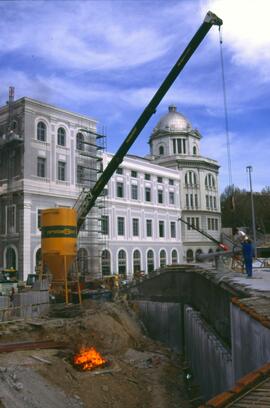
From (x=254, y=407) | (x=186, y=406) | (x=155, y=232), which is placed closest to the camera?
(x=254, y=407)

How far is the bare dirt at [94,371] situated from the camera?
12398 millimetres

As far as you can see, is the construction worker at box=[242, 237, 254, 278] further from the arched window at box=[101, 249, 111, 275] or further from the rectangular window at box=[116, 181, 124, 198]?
the rectangular window at box=[116, 181, 124, 198]

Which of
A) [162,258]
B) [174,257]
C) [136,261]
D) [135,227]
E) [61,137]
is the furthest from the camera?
[174,257]

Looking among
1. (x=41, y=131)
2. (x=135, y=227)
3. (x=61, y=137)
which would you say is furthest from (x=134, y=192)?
(x=41, y=131)

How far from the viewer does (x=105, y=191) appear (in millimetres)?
45156

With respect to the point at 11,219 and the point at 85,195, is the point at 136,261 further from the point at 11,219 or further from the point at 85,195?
the point at 11,219

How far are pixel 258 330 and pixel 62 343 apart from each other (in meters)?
10.6

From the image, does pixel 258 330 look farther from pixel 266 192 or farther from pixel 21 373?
pixel 266 192

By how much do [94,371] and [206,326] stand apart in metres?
5.45

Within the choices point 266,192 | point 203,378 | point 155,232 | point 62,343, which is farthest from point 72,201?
point 266,192

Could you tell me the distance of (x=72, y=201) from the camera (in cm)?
3962

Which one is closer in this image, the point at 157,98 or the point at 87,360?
the point at 87,360

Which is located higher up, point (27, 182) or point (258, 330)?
point (27, 182)

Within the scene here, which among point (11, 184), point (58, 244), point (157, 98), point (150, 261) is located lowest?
point (150, 261)
